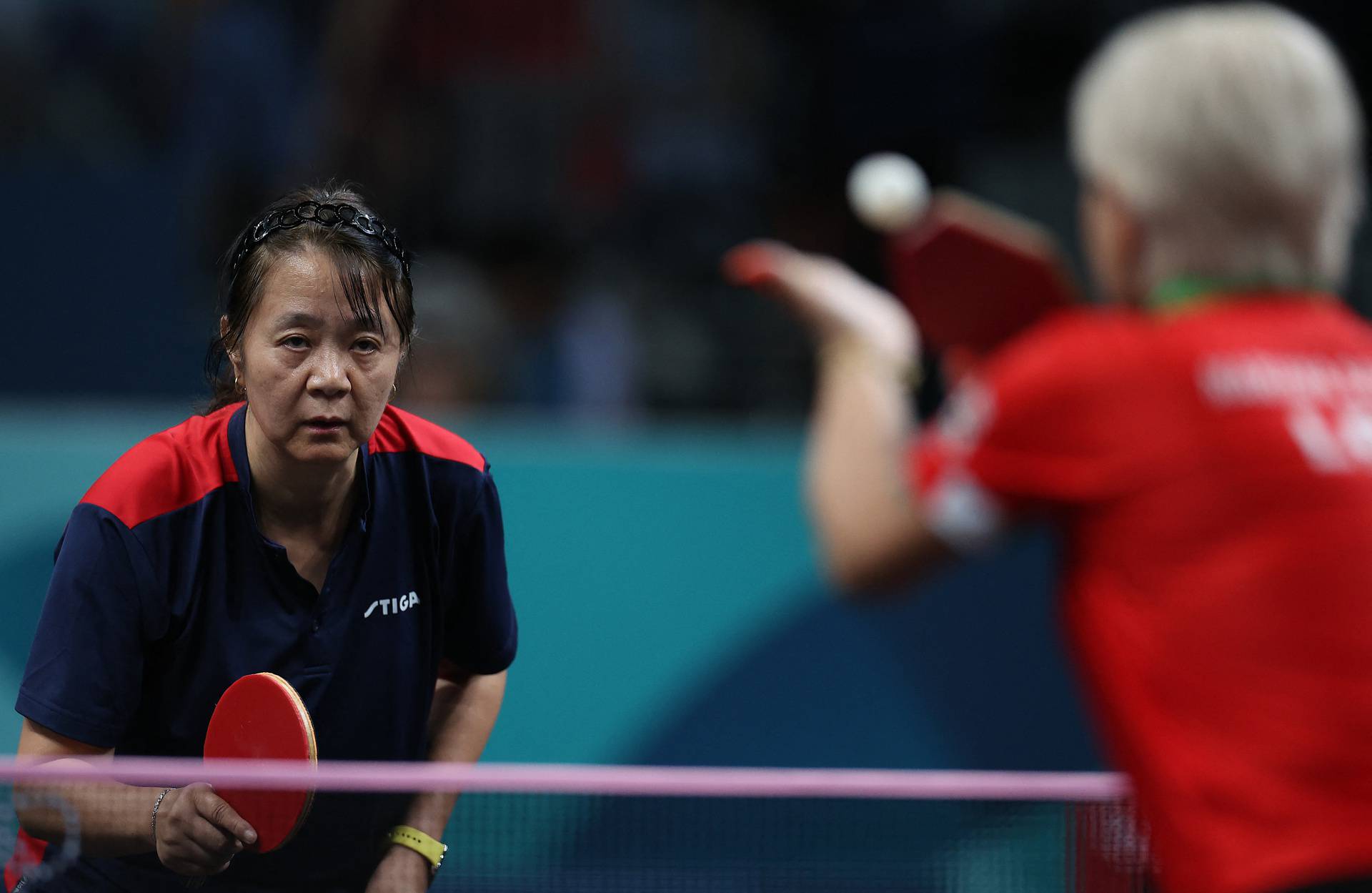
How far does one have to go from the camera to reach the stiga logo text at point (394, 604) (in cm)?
227

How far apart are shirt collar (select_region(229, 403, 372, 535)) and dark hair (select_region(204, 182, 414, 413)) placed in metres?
0.10

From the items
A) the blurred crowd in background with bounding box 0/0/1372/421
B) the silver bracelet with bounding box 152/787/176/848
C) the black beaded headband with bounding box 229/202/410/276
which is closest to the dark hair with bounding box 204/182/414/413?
the black beaded headband with bounding box 229/202/410/276

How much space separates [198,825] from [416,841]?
341mm

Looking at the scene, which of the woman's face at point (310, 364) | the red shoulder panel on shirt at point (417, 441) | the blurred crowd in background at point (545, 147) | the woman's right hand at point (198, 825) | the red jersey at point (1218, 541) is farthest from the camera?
the blurred crowd in background at point (545, 147)

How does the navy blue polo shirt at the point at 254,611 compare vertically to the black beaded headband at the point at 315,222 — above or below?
below

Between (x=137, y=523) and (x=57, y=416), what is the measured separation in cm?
316

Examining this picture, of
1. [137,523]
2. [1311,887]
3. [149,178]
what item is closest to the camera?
[1311,887]

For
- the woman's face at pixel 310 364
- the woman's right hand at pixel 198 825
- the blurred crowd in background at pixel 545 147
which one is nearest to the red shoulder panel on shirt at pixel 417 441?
the woman's face at pixel 310 364

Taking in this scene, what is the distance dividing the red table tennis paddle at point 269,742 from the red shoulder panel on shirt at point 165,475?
0.87 ft

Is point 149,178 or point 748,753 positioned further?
point 149,178

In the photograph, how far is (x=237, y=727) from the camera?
2.12 meters

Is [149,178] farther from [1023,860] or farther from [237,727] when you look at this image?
[1023,860]

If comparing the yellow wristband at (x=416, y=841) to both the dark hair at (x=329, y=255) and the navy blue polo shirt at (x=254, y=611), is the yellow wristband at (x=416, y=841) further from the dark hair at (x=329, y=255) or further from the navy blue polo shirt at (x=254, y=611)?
the dark hair at (x=329, y=255)

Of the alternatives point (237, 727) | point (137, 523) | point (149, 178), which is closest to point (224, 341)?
point (137, 523)
